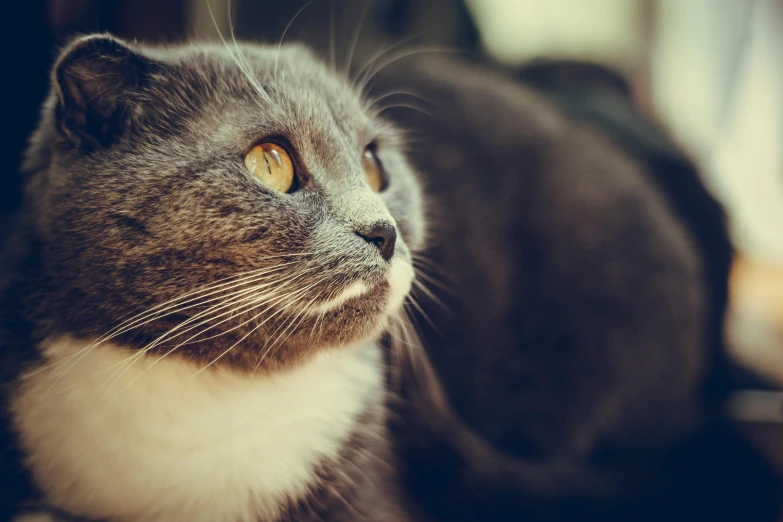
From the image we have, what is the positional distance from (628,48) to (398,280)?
1.12m

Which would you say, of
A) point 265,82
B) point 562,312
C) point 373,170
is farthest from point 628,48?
point 265,82

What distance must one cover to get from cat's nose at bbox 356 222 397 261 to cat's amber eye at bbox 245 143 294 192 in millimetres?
78

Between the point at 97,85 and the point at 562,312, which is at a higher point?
the point at 562,312

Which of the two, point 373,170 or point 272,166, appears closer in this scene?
point 272,166

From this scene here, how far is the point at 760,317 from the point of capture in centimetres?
136

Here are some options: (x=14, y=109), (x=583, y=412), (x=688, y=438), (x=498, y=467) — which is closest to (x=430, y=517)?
(x=498, y=467)

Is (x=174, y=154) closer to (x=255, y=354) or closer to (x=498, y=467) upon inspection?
(x=255, y=354)

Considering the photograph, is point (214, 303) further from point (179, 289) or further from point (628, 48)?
point (628, 48)

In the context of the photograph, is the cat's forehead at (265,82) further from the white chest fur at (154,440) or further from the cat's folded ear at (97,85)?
the white chest fur at (154,440)

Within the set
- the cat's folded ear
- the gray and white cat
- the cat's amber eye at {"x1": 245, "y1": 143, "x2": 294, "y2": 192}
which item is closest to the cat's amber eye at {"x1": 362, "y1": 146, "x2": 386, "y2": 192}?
the gray and white cat

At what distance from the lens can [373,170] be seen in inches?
24.4

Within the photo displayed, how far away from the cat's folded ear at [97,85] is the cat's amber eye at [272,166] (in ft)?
0.34

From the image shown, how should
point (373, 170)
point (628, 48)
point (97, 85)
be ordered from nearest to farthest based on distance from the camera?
point (97, 85), point (373, 170), point (628, 48)

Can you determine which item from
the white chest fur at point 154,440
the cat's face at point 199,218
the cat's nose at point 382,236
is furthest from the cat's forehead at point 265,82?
the white chest fur at point 154,440
